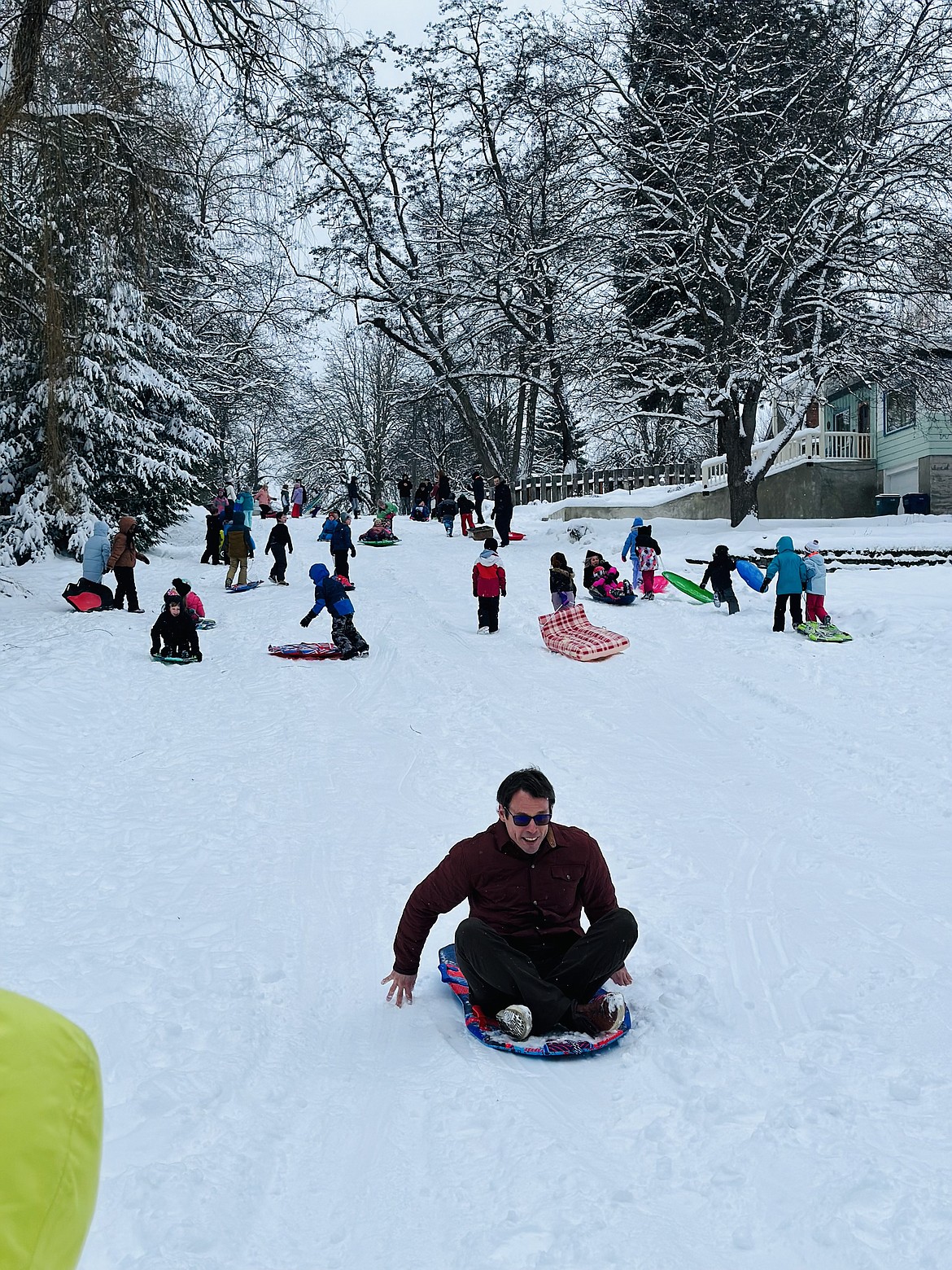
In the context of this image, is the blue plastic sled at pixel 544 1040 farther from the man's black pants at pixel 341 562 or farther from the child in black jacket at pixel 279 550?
the child in black jacket at pixel 279 550

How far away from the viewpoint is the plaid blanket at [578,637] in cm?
1343

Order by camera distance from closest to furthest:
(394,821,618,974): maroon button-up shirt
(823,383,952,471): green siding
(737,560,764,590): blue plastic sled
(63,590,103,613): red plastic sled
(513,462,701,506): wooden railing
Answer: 1. (394,821,618,974): maroon button-up shirt
2. (63,590,103,613): red plastic sled
3. (737,560,764,590): blue plastic sled
4. (823,383,952,471): green siding
5. (513,462,701,506): wooden railing

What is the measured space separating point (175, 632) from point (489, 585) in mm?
4335

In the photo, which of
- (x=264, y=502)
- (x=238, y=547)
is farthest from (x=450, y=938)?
(x=264, y=502)

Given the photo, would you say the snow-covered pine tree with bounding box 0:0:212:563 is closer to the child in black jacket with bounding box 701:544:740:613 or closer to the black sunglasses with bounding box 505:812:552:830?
the black sunglasses with bounding box 505:812:552:830

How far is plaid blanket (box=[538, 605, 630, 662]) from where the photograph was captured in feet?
44.1

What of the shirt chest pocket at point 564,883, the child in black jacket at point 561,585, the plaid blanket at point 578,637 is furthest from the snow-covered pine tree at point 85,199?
A: the shirt chest pocket at point 564,883

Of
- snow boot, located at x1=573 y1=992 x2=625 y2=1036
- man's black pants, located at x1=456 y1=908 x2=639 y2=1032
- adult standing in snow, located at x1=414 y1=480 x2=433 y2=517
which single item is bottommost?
snow boot, located at x1=573 y1=992 x2=625 y2=1036

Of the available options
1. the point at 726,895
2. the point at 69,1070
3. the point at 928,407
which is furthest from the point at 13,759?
the point at 928,407

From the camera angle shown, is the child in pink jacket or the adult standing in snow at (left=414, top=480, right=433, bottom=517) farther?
the adult standing in snow at (left=414, top=480, right=433, bottom=517)

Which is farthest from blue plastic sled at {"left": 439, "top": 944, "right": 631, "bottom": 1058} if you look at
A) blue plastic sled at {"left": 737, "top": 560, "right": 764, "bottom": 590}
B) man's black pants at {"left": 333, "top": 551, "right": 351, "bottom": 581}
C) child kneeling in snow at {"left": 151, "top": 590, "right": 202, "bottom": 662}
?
man's black pants at {"left": 333, "top": 551, "right": 351, "bottom": 581}

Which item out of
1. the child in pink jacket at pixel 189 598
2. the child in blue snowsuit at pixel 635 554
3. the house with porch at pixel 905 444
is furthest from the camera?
the house with porch at pixel 905 444

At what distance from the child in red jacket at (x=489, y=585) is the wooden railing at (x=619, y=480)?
17016 mm

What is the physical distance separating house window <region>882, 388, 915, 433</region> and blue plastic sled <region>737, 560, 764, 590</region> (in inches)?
344
